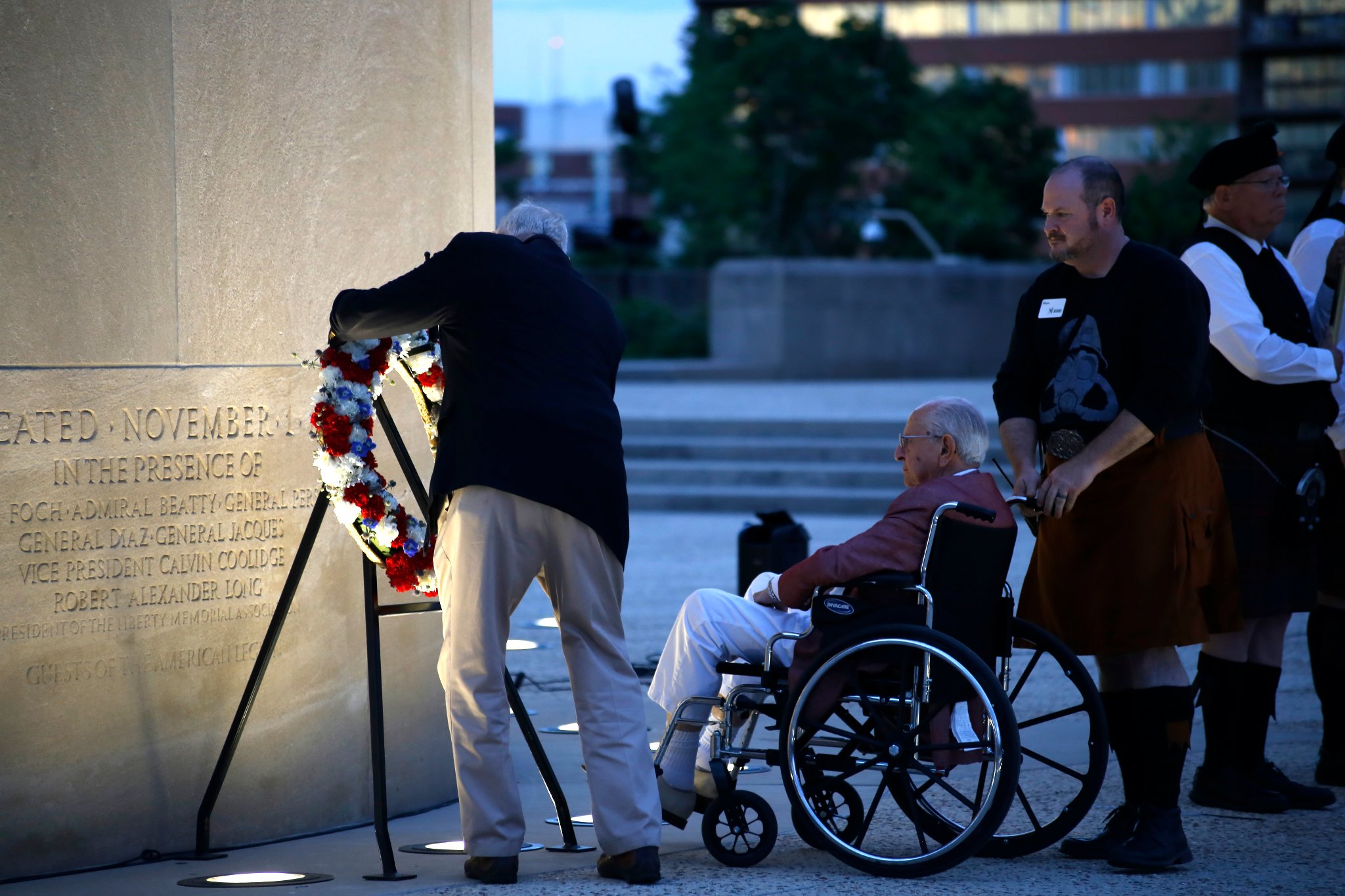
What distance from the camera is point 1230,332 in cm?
511

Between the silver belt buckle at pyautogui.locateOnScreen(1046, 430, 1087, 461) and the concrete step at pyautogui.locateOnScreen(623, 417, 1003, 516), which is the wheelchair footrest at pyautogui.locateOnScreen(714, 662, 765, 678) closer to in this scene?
the silver belt buckle at pyautogui.locateOnScreen(1046, 430, 1087, 461)

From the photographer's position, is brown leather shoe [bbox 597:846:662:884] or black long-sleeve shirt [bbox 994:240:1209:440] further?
black long-sleeve shirt [bbox 994:240:1209:440]

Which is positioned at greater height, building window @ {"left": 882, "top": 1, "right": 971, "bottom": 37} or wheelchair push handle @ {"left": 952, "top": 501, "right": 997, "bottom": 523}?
building window @ {"left": 882, "top": 1, "right": 971, "bottom": 37}

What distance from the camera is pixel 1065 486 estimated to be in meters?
4.41

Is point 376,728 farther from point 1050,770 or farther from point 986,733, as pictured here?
point 1050,770

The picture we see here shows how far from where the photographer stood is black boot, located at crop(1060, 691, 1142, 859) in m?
4.61

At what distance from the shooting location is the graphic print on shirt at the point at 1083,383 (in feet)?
15.0

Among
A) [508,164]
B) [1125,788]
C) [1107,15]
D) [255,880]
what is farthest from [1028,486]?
[1107,15]

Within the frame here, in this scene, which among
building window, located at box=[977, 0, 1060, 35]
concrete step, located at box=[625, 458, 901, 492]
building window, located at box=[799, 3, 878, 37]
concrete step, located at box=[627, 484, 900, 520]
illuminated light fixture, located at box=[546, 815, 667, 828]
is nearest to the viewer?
illuminated light fixture, located at box=[546, 815, 667, 828]

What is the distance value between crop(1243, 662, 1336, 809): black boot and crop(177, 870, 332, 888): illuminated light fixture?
3.00 meters

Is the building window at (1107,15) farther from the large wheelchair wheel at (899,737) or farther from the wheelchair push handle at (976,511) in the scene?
the large wheelchair wheel at (899,737)

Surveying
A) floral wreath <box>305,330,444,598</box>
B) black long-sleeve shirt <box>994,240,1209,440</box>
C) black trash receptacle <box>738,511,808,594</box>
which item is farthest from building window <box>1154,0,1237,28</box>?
floral wreath <box>305,330,444,598</box>

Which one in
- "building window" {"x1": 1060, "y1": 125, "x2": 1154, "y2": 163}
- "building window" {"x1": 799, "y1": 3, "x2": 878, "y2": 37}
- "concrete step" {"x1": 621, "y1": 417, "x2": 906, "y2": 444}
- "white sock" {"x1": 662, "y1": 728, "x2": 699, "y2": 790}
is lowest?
"white sock" {"x1": 662, "y1": 728, "x2": 699, "y2": 790}

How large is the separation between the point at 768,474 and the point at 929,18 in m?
72.1
